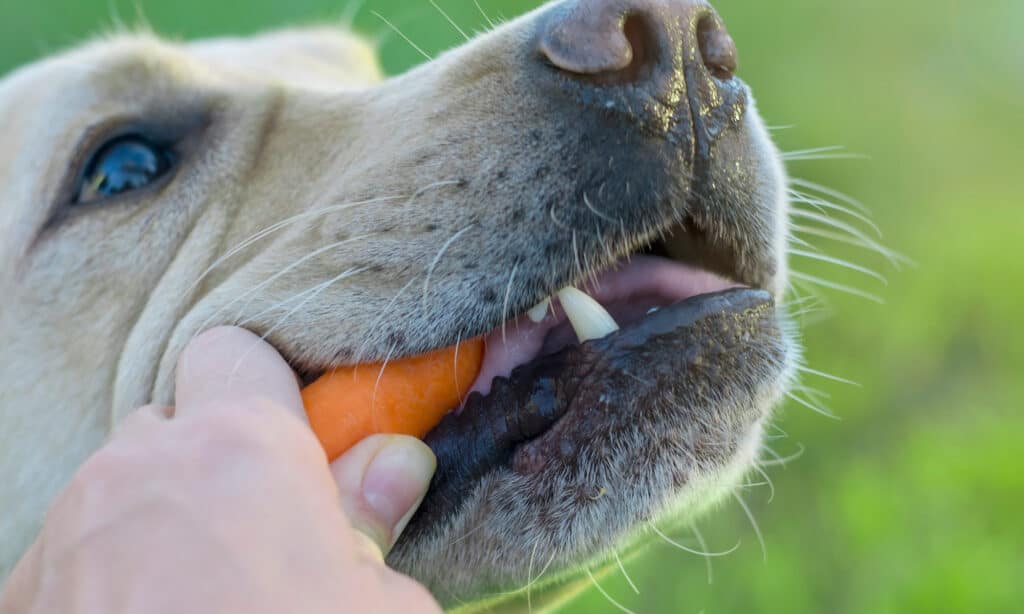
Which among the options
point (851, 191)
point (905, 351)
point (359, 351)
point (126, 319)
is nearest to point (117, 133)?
point (126, 319)

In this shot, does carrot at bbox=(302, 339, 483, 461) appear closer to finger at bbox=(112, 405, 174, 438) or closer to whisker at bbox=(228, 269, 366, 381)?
whisker at bbox=(228, 269, 366, 381)

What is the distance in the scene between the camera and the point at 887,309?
5719 mm

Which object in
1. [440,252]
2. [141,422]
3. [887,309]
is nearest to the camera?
[141,422]

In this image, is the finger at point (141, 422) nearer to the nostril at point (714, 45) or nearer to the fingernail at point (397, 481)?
the fingernail at point (397, 481)

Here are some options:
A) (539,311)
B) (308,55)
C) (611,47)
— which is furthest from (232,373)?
(308,55)

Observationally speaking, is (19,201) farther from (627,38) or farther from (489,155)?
(627,38)

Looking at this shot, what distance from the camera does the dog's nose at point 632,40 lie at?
75.0 inches

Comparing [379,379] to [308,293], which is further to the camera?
[308,293]

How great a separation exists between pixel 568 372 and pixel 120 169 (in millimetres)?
1504

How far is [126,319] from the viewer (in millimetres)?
2561

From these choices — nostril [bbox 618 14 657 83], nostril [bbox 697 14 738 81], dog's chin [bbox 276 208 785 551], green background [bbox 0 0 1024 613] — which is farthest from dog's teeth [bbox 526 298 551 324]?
green background [bbox 0 0 1024 613]

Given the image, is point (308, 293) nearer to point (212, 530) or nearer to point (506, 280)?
point (506, 280)

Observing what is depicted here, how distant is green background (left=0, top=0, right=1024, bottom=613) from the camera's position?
4297 mm

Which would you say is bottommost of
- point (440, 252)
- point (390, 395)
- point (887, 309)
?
point (887, 309)
